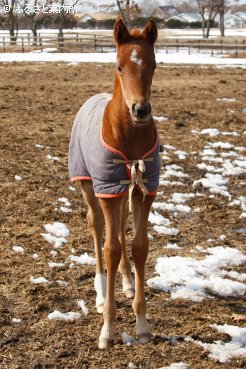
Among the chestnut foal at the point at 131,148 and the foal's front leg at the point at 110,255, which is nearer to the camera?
the chestnut foal at the point at 131,148

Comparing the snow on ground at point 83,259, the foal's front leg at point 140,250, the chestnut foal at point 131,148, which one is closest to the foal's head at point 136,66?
the chestnut foal at point 131,148

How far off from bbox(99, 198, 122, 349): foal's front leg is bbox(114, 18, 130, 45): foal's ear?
38.7 inches

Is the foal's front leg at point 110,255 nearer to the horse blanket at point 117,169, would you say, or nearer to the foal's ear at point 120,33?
the horse blanket at point 117,169

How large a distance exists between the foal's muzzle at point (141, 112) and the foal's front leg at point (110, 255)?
67cm

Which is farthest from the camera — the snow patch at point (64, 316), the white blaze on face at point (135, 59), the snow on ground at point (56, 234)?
the snow on ground at point (56, 234)

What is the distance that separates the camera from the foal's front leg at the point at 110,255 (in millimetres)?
3604

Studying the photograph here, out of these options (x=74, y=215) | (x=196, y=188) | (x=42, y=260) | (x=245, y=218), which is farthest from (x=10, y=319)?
(x=196, y=188)

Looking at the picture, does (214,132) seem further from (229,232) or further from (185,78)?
(185,78)

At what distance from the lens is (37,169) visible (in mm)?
7391

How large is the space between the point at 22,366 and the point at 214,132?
6.95m

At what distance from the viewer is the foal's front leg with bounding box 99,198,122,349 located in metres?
3.60

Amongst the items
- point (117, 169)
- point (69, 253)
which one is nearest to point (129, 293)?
point (69, 253)

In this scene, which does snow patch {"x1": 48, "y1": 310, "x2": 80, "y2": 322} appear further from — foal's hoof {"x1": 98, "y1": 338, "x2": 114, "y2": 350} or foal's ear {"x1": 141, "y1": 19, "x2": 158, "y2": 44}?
foal's ear {"x1": 141, "y1": 19, "x2": 158, "y2": 44}

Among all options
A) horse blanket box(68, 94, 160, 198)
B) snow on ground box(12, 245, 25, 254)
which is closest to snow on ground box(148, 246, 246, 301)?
horse blanket box(68, 94, 160, 198)
